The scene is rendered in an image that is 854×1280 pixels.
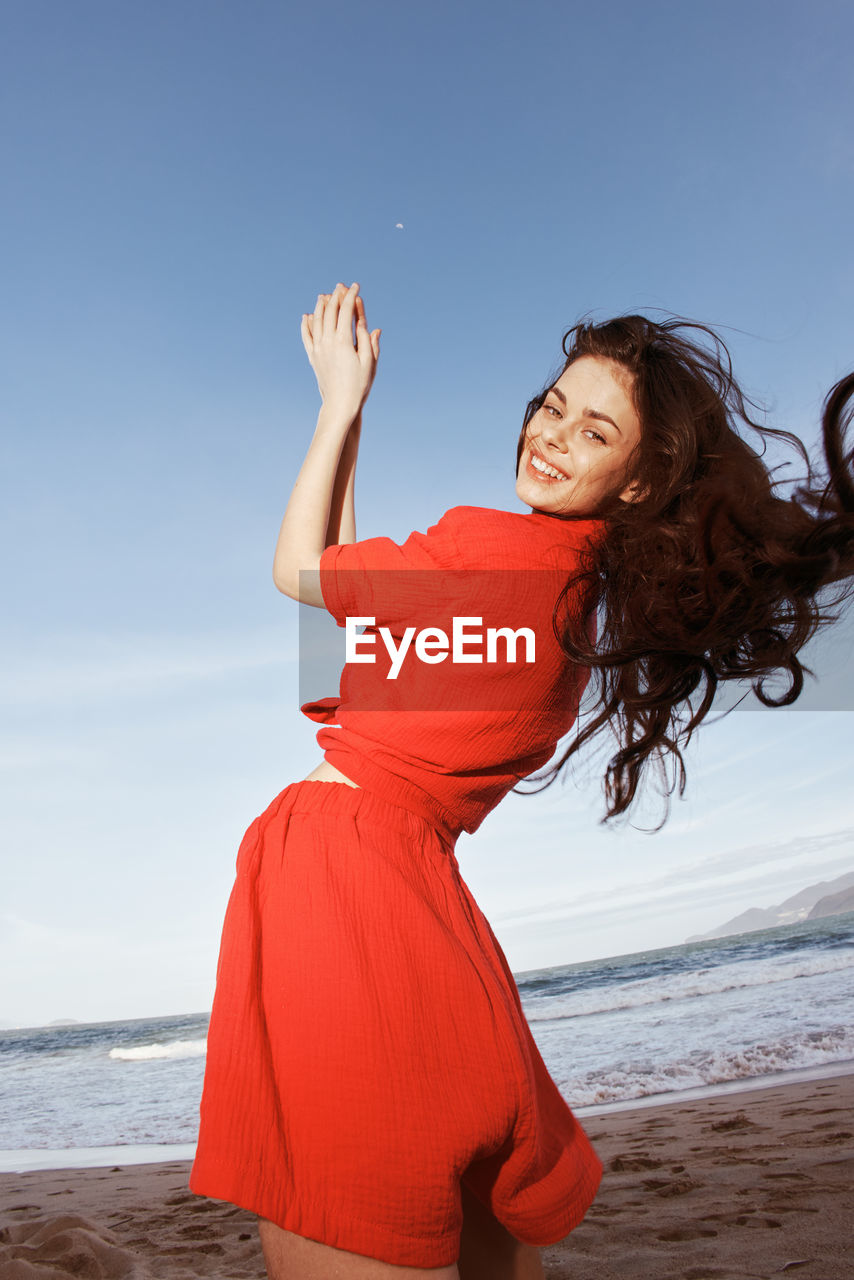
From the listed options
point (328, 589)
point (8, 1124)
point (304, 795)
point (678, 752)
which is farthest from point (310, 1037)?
point (8, 1124)

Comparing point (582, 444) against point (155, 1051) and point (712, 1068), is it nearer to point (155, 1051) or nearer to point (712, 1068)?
point (712, 1068)

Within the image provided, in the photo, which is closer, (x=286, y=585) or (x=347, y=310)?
(x=286, y=585)

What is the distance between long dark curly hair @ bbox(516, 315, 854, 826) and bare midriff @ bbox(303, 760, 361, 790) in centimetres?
40

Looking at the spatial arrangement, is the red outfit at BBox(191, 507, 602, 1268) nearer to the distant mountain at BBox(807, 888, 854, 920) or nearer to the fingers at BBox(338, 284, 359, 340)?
the fingers at BBox(338, 284, 359, 340)

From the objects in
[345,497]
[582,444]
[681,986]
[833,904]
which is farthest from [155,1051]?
[833,904]

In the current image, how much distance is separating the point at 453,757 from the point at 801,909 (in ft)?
93.2

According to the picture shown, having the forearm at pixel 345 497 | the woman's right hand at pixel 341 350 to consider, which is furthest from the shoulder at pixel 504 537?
the forearm at pixel 345 497

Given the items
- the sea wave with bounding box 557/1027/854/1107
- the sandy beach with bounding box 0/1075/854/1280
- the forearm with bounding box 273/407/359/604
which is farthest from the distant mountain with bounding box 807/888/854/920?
the forearm with bounding box 273/407/359/604

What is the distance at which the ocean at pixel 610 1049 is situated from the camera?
25.7 feet

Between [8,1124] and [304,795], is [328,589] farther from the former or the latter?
[8,1124]

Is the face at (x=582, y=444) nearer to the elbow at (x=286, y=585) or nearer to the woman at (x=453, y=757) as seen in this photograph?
the woman at (x=453, y=757)

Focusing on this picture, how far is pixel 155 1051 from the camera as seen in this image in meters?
16.6

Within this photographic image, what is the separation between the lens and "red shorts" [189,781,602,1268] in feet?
3.38

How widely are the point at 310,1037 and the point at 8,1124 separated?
35.0 ft
